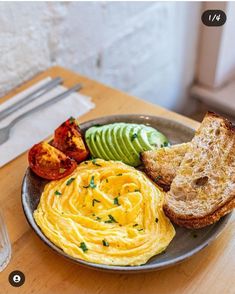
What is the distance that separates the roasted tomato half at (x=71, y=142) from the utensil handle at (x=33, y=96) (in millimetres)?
281

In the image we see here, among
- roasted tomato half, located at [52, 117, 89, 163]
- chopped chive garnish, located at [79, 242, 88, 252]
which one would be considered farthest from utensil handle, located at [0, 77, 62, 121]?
chopped chive garnish, located at [79, 242, 88, 252]

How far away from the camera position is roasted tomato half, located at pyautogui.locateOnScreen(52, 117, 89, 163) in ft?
3.65

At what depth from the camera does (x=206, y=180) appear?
39.2 inches

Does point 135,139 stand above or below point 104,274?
above

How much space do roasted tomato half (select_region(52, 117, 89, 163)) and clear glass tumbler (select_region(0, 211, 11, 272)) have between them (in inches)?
9.6

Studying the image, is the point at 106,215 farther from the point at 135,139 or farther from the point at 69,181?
the point at 135,139

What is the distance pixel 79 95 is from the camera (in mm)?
1435

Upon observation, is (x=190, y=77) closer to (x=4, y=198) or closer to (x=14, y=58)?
(x=14, y=58)

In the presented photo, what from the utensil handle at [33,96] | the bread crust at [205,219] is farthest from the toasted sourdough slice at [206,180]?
the utensil handle at [33,96]

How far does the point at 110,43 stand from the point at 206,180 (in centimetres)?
99

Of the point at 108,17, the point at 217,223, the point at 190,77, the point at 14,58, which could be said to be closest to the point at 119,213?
the point at 217,223

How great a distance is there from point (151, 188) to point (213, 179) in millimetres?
145

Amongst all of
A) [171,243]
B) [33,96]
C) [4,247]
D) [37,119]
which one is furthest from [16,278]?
[33,96]

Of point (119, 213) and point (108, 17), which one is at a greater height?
point (108, 17)
